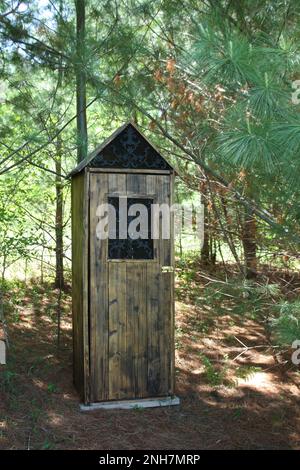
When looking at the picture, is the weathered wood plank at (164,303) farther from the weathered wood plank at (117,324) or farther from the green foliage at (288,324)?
the green foliage at (288,324)

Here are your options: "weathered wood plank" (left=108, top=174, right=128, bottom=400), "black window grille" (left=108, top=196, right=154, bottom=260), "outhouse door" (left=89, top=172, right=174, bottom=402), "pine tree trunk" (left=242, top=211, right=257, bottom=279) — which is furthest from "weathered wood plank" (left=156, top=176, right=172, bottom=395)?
"pine tree trunk" (left=242, top=211, right=257, bottom=279)

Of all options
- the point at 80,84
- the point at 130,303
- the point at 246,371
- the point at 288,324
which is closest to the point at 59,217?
the point at 80,84

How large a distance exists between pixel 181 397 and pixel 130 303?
105 centimetres

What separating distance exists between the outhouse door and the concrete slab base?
0.14ft

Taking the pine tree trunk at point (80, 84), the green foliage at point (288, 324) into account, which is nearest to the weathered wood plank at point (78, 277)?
the pine tree trunk at point (80, 84)

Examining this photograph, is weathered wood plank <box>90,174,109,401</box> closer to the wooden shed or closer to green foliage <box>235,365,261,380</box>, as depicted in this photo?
the wooden shed

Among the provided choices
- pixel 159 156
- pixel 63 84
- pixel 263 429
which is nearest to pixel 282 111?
pixel 159 156

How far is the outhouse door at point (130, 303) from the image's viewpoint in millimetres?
3873

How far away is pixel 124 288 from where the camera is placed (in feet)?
12.9

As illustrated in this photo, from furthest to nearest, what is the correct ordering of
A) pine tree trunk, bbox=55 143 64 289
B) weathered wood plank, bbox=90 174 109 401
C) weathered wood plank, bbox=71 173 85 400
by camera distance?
pine tree trunk, bbox=55 143 64 289, weathered wood plank, bbox=71 173 85 400, weathered wood plank, bbox=90 174 109 401

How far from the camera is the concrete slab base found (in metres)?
3.89

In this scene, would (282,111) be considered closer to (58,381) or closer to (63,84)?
(58,381)

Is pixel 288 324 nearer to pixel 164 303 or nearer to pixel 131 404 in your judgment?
pixel 164 303

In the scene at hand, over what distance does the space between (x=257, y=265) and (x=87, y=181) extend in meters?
1.97
